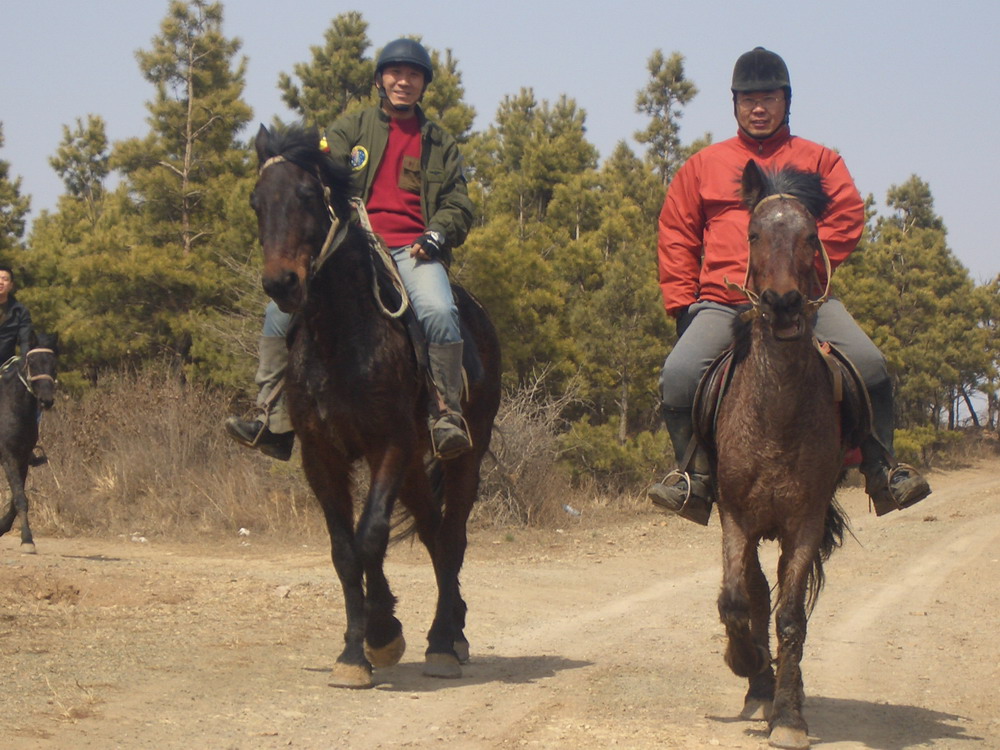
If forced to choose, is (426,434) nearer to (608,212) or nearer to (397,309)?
(397,309)

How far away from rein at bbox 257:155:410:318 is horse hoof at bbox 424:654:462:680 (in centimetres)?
216

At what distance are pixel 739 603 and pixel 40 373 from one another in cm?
1018

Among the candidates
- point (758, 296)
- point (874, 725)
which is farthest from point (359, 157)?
point (874, 725)

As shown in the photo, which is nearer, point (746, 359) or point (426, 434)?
point (746, 359)

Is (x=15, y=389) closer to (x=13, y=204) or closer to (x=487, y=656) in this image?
(x=487, y=656)

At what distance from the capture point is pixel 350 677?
7.01 metres

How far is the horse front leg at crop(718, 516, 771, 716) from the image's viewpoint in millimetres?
6059

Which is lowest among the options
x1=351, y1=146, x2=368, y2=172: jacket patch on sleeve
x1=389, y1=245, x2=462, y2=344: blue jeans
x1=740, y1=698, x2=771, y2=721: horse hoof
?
x1=740, y1=698, x2=771, y2=721: horse hoof

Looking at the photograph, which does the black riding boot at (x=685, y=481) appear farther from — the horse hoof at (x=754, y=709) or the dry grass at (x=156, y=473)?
the dry grass at (x=156, y=473)

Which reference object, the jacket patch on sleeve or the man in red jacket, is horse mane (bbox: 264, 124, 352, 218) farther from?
the man in red jacket

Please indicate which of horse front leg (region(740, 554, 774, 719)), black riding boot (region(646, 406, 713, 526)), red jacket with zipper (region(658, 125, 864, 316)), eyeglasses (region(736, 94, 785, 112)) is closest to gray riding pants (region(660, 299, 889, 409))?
black riding boot (region(646, 406, 713, 526))

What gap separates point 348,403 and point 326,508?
2.51 ft

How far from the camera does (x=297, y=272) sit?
21.7 feet

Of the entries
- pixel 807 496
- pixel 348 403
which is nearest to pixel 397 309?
→ pixel 348 403
